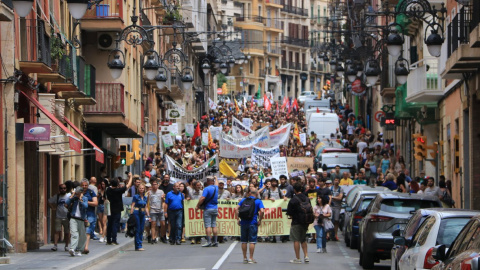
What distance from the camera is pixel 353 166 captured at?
46500mm

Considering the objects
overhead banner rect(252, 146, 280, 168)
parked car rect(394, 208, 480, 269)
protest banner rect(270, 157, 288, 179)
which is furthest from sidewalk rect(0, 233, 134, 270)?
overhead banner rect(252, 146, 280, 168)

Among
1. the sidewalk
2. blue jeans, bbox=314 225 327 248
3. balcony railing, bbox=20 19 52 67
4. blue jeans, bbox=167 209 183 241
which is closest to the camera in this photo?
the sidewalk

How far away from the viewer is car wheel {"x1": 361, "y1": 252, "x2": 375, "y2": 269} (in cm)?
2195

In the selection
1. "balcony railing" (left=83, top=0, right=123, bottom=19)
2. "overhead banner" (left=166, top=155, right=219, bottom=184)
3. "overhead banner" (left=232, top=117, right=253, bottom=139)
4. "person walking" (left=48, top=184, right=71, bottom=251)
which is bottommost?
"person walking" (left=48, top=184, right=71, bottom=251)

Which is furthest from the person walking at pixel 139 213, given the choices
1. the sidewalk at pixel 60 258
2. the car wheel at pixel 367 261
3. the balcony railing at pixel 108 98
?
the balcony railing at pixel 108 98

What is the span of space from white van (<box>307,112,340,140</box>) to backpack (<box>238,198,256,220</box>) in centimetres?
4042

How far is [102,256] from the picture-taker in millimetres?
25344

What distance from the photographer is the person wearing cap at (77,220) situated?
24828 mm

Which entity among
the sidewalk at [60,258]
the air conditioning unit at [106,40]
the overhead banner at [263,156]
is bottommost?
the sidewalk at [60,258]

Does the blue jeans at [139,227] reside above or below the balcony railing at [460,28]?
below

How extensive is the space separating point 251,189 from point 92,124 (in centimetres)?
1442

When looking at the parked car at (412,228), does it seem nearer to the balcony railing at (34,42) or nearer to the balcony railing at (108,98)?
the balcony railing at (34,42)

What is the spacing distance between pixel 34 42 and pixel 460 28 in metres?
9.68

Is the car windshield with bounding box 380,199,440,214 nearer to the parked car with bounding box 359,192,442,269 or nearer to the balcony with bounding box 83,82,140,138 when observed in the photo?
the parked car with bounding box 359,192,442,269
